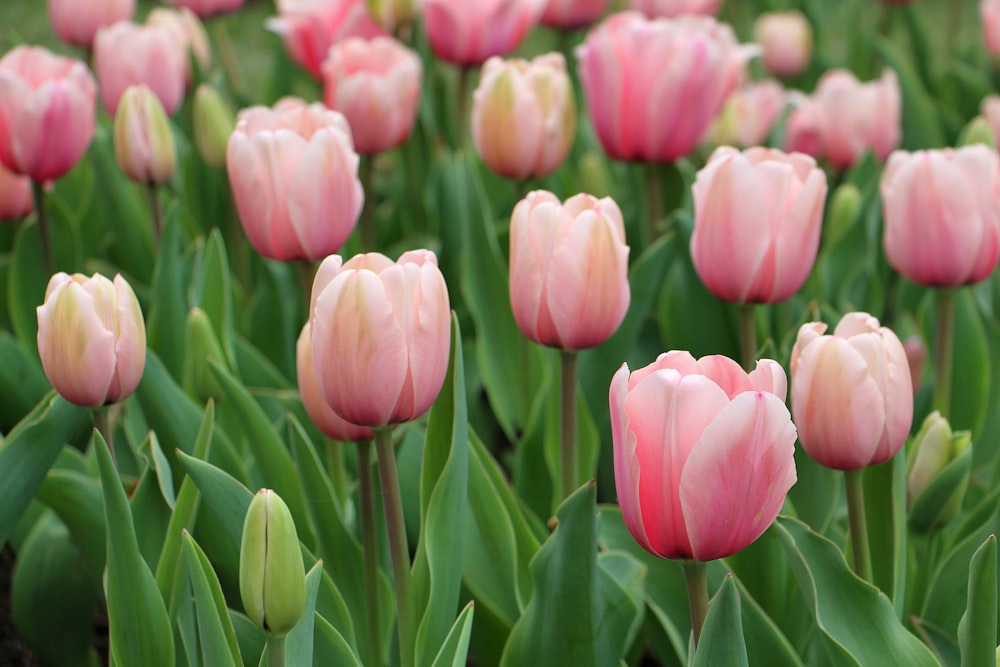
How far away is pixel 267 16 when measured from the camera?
5395mm

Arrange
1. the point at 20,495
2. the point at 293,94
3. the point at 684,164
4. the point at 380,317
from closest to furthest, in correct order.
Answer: the point at 380,317 → the point at 20,495 → the point at 684,164 → the point at 293,94

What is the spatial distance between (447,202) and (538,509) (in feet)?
2.03

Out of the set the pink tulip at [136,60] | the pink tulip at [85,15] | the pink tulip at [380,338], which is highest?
the pink tulip at [380,338]

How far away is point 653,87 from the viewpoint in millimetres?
1626

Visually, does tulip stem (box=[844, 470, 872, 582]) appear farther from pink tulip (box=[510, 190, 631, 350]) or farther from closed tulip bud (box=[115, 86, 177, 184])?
closed tulip bud (box=[115, 86, 177, 184])

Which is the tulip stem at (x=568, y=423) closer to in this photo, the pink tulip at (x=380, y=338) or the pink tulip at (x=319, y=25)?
the pink tulip at (x=380, y=338)

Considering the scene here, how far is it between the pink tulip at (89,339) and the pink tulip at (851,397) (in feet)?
1.87

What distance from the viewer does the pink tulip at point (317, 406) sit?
1100 millimetres

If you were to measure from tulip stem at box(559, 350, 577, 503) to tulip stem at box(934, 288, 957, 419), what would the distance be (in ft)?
1.53

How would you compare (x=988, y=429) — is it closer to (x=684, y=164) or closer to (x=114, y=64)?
(x=684, y=164)

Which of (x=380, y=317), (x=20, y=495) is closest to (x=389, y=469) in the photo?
(x=380, y=317)

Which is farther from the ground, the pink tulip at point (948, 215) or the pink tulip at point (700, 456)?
the pink tulip at point (700, 456)

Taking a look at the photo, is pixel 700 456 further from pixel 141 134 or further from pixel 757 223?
pixel 141 134

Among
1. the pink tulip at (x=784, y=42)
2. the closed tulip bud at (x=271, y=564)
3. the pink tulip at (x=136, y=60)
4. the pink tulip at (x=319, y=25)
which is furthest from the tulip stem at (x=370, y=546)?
the pink tulip at (x=784, y=42)
